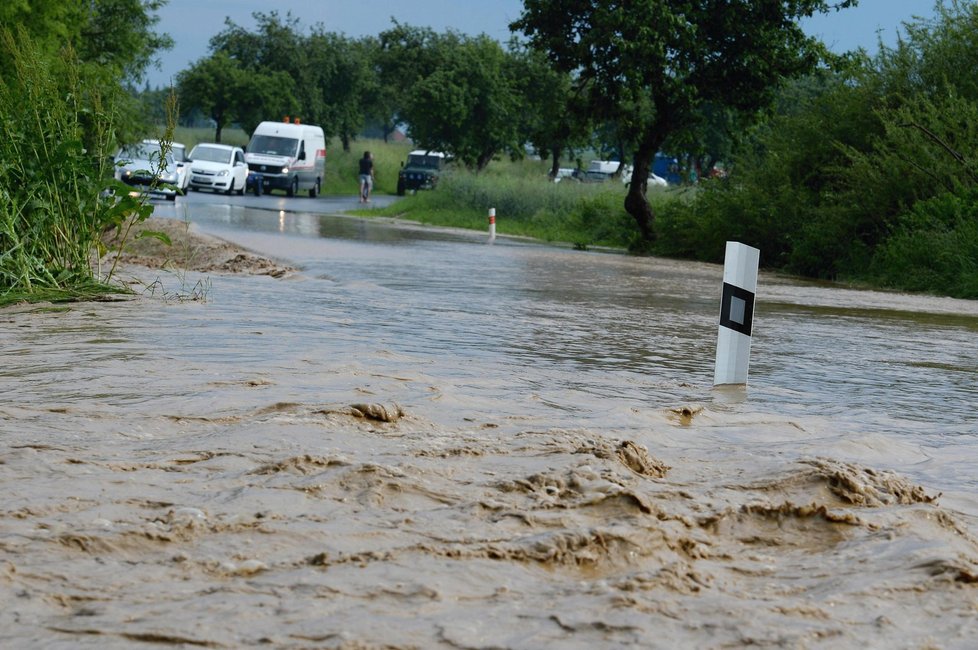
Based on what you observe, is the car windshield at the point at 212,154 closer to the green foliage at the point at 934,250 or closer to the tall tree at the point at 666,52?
the tall tree at the point at 666,52

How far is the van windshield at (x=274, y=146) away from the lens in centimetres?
5372

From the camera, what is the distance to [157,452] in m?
4.86

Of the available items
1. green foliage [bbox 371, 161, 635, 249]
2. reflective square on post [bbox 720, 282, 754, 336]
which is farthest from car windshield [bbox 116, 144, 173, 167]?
green foliage [bbox 371, 161, 635, 249]

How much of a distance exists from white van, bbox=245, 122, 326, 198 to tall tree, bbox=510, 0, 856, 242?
79.3 feet

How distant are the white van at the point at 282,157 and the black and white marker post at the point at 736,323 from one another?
46.7m

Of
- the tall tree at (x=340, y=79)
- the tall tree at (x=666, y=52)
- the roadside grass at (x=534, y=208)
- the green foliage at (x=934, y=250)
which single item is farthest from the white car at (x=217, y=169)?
the tall tree at (x=340, y=79)

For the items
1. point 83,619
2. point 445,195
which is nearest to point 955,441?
point 83,619

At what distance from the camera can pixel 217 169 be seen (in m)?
49.8

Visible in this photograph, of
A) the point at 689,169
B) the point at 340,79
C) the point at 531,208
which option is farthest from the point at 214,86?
the point at 689,169

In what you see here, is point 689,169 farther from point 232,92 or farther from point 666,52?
point 232,92

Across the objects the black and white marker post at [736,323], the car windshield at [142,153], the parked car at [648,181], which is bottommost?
the black and white marker post at [736,323]

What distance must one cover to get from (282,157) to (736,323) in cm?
4723

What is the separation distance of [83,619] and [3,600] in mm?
222

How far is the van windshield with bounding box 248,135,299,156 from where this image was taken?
53.7 metres
